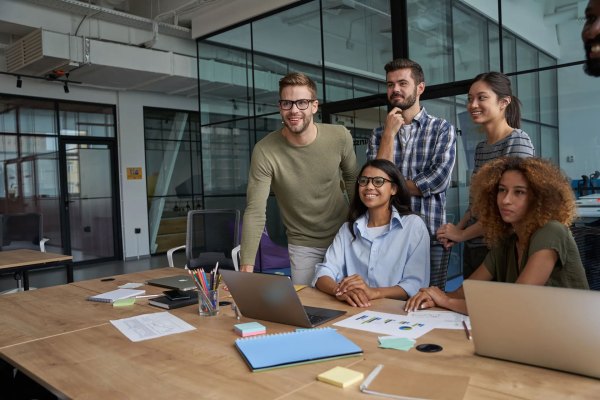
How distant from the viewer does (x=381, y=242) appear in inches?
87.7

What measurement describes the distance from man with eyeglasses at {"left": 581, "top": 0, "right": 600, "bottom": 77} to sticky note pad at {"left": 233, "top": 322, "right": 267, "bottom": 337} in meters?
1.14

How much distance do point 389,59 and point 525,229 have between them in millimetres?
3568

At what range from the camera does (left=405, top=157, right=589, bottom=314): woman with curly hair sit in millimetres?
1663

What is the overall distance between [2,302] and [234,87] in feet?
16.3

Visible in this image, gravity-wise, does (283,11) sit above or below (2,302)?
above

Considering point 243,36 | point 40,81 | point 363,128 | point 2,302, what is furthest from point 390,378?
point 40,81

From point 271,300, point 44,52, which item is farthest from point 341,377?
point 44,52

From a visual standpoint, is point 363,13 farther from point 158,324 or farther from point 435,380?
point 435,380

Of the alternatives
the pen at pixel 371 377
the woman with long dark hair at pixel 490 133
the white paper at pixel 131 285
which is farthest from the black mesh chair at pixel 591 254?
the white paper at pixel 131 285

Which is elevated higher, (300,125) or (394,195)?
(300,125)

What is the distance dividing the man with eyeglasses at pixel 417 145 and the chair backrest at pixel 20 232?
405 cm

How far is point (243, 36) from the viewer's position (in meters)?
6.55

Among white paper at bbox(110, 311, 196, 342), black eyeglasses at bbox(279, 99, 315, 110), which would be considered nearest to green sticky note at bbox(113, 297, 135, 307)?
white paper at bbox(110, 311, 196, 342)

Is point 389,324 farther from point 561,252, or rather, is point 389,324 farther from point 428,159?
point 428,159
